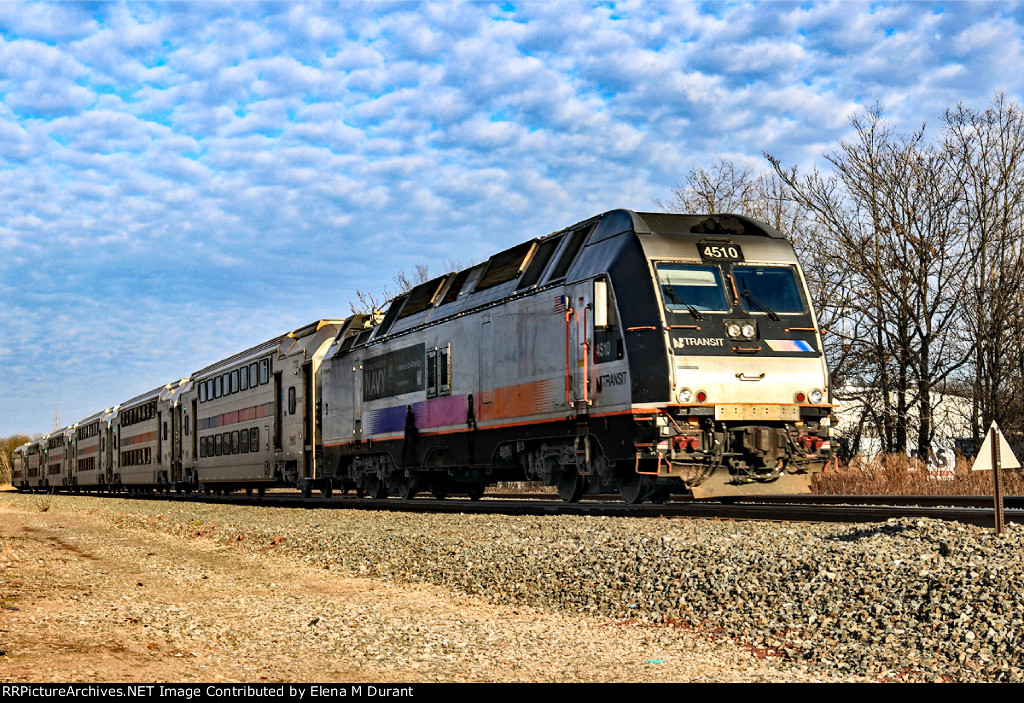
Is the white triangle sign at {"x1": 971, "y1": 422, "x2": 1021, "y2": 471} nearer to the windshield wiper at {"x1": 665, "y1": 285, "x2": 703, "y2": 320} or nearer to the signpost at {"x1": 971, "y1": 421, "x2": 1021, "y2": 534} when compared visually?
the signpost at {"x1": 971, "y1": 421, "x2": 1021, "y2": 534}

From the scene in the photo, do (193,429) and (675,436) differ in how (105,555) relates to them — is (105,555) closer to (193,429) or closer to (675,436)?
(675,436)

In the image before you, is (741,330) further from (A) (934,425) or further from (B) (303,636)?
(A) (934,425)

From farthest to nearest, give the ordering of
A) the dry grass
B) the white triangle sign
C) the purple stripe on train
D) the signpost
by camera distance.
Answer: the dry grass
the purple stripe on train
the white triangle sign
the signpost

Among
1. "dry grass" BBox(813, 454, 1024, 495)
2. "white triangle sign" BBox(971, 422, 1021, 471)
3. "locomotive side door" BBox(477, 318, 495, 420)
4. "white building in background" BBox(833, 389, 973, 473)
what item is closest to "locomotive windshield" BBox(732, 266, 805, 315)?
"white triangle sign" BBox(971, 422, 1021, 471)

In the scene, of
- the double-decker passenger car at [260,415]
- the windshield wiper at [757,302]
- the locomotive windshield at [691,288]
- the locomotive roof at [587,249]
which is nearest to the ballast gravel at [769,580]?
the locomotive windshield at [691,288]

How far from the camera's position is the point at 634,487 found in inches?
557

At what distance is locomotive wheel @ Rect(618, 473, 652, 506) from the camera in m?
14.0

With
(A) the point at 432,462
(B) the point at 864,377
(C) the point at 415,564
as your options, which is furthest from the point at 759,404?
(B) the point at 864,377

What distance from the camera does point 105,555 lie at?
1255 cm

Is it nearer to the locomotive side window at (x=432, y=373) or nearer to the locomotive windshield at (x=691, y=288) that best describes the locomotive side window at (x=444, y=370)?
the locomotive side window at (x=432, y=373)

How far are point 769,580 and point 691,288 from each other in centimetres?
623

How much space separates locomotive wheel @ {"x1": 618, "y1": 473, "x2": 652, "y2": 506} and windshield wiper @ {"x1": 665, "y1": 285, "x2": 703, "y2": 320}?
245 cm

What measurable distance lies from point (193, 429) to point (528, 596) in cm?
2873

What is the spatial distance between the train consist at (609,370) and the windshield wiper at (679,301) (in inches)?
1.0
